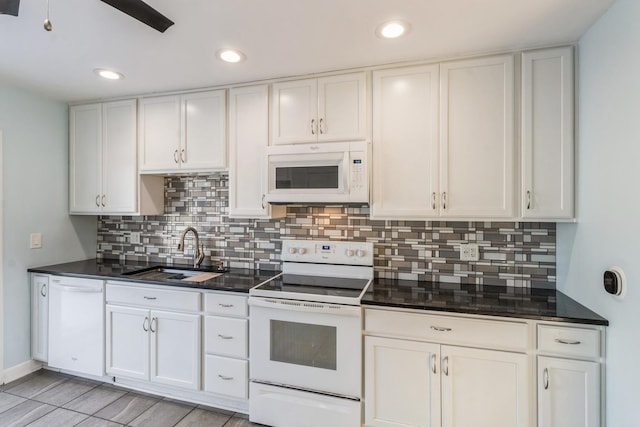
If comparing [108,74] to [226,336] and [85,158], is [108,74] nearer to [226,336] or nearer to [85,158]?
[85,158]

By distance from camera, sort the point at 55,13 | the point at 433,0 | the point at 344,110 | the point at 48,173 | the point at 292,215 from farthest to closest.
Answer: the point at 48,173
the point at 292,215
the point at 344,110
the point at 55,13
the point at 433,0

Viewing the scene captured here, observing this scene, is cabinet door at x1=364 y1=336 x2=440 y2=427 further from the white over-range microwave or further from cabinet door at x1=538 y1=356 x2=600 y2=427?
the white over-range microwave

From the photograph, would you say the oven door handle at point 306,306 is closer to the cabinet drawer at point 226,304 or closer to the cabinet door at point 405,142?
the cabinet drawer at point 226,304

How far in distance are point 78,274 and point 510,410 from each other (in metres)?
3.09

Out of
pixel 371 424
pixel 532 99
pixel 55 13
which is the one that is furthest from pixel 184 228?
pixel 532 99

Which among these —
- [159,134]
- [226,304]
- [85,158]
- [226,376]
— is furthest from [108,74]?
[226,376]

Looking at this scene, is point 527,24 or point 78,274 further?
point 78,274

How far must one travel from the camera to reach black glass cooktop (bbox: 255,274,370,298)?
2.03m

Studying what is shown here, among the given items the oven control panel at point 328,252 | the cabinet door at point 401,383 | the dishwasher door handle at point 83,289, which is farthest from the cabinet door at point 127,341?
the cabinet door at point 401,383

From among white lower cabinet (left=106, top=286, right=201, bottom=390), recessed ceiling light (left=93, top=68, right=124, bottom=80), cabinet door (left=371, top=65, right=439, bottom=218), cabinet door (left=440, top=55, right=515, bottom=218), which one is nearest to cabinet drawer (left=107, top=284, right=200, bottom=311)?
white lower cabinet (left=106, top=286, right=201, bottom=390)

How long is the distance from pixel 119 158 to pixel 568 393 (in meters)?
3.52

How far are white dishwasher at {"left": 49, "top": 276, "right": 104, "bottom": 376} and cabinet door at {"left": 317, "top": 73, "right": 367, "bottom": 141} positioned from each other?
211 centimetres

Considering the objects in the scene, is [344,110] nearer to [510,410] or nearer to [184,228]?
[184,228]

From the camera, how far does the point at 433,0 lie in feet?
4.87
